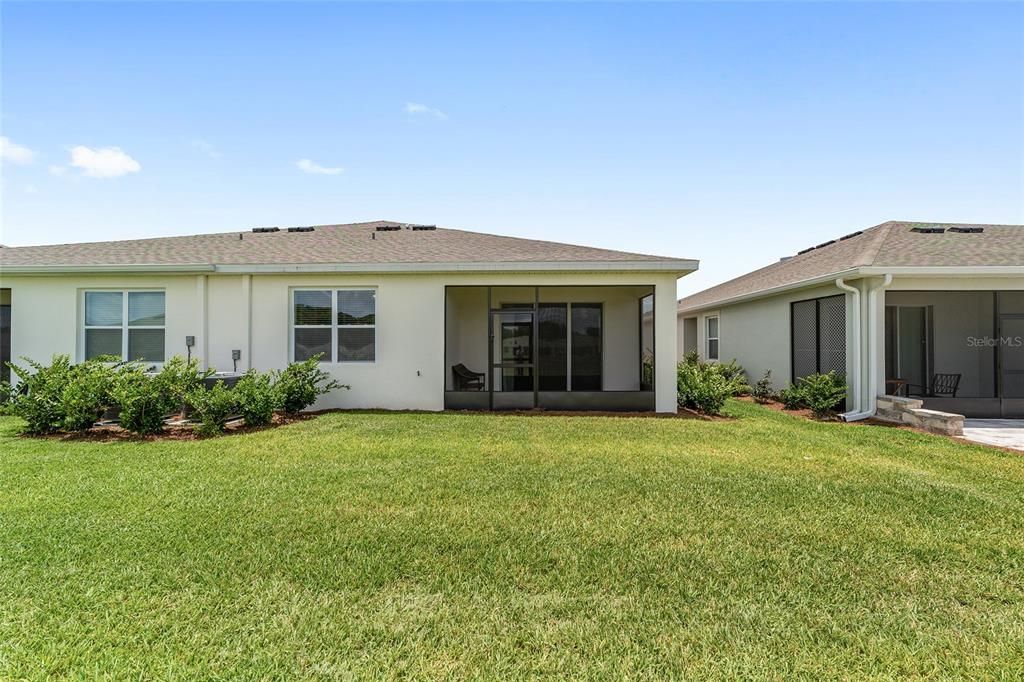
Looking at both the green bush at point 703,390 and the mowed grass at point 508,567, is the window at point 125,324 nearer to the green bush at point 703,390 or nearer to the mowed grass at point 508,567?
the mowed grass at point 508,567

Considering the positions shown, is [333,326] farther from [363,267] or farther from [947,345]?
[947,345]

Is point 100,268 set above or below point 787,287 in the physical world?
above

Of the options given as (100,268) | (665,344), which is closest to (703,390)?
(665,344)

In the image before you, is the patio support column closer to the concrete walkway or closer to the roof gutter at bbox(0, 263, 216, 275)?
the concrete walkway

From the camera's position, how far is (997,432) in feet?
26.4

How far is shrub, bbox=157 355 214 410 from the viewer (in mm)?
7426

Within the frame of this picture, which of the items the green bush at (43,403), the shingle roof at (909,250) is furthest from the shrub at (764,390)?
the green bush at (43,403)

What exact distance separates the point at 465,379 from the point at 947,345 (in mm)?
11907

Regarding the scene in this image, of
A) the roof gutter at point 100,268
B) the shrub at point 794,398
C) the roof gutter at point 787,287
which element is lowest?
the shrub at point 794,398

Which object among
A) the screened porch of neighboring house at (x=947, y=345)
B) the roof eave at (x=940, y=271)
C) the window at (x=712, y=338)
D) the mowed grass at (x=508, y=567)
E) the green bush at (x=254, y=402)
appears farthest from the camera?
the window at (x=712, y=338)

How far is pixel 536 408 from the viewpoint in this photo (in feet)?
32.1

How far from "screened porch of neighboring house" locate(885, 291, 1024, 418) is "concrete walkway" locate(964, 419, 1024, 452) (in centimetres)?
200

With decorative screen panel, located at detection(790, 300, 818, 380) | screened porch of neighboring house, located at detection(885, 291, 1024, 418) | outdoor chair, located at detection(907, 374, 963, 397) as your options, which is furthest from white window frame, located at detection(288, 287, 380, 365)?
outdoor chair, located at detection(907, 374, 963, 397)

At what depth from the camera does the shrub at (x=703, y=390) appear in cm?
961
